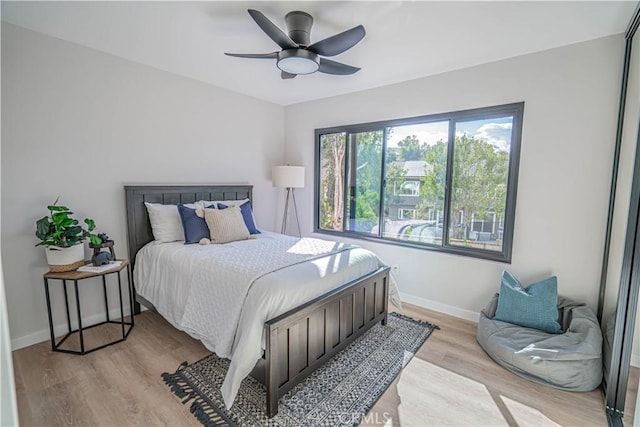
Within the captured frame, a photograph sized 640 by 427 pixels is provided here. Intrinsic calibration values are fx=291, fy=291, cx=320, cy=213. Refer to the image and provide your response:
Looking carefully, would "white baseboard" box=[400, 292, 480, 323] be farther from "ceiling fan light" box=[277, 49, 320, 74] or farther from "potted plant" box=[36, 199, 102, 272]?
"potted plant" box=[36, 199, 102, 272]

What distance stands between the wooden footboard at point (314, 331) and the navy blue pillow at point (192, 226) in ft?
4.89

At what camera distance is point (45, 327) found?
2.50 meters

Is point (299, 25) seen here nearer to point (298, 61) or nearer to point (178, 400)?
point (298, 61)

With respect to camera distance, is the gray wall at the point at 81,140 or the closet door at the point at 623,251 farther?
the gray wall at the point at 81,140

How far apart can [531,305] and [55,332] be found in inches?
160

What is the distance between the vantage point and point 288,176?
3.98m

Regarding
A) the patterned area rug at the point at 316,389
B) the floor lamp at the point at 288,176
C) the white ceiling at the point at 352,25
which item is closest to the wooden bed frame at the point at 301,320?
the patterned area rug at the point at 316,389

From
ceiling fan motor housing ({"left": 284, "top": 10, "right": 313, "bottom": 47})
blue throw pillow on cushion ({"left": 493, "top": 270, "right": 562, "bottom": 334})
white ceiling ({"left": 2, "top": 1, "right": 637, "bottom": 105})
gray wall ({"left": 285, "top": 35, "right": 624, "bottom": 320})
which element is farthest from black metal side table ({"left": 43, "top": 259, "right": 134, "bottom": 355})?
blue throw pillow on cushion ({"left": 493, "top": 270, "right": 562, "bottom": 334})

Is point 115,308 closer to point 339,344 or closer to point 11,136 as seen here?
point 11,136

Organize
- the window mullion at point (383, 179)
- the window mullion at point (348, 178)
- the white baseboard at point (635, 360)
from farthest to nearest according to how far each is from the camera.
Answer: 1. the window mullion at point (348, 178)
2. the window mullion at point (383, 179)
3. the white baseboard at point (635, 360)

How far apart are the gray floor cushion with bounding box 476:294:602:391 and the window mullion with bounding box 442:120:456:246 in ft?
3.34

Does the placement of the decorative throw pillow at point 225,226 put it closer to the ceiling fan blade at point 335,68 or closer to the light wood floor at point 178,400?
the light wood floor at point 178,400

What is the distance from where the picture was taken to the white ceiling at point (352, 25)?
6.45 ft

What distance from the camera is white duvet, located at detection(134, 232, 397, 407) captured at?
68.5 inches
